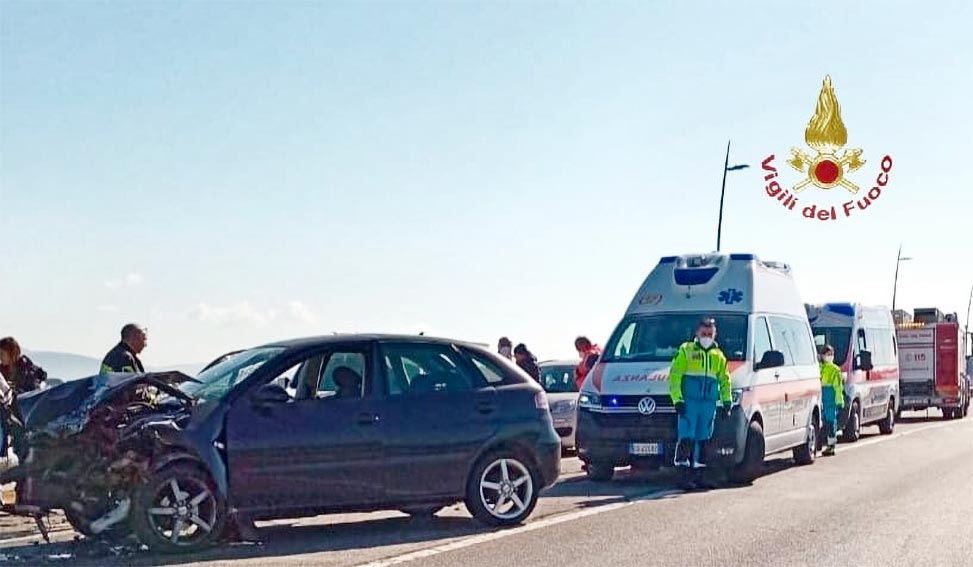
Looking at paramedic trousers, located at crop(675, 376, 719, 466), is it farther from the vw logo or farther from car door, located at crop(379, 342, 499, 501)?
car door, located at crop(379, 342, 499, 501)

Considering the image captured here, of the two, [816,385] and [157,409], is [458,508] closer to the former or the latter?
[157,409]

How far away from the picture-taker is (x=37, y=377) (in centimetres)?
1180

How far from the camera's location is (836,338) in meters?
23.1

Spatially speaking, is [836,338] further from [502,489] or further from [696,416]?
[502,489]

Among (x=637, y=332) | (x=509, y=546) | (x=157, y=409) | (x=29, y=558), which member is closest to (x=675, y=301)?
(x=637, y=332)

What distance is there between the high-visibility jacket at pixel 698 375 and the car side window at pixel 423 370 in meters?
3.87

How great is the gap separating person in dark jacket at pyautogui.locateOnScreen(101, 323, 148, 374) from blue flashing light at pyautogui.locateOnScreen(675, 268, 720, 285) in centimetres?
677

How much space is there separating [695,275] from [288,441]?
7.43m

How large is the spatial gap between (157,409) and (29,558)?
138 centimetres

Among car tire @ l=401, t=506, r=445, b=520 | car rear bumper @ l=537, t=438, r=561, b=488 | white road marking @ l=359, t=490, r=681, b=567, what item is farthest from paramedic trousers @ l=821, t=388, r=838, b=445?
car tire @ l=401, t=506, r=445, b=520

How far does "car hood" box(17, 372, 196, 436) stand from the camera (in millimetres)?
8867

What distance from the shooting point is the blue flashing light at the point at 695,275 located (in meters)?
15.0

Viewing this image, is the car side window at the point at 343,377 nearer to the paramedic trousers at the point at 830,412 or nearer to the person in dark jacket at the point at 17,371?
the person in dark jacket at the point at 17,371

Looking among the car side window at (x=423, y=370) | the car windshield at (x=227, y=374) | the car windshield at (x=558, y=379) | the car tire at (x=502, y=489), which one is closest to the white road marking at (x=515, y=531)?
the car tire at (x=502, y=489)
